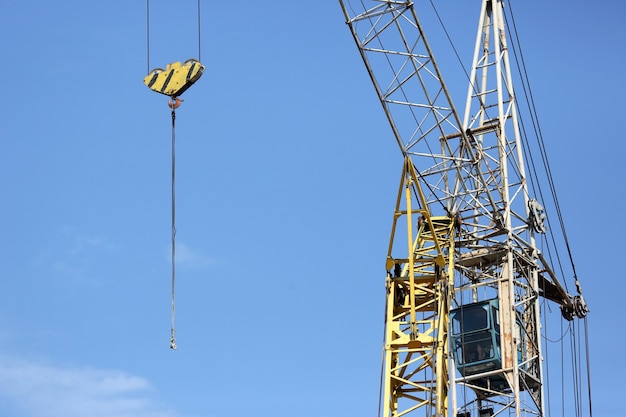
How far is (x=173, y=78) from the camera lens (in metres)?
43.0

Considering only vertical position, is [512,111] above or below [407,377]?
above

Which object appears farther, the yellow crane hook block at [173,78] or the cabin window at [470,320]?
the cabin window at [470,320]

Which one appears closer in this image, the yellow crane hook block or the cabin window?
the yellow crane hook block

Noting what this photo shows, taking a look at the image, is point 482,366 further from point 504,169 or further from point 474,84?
point 474,84

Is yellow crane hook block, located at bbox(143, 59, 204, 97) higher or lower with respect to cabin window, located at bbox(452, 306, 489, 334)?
higher

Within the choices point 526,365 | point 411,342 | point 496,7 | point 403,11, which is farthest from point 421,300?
point 496,7

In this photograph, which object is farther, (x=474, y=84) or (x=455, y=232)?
(x=474, y=84)

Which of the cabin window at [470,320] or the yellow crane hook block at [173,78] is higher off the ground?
the yellow crane hook block at [173,78]

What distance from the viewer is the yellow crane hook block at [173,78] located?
42.5 meters

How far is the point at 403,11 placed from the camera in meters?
48.6

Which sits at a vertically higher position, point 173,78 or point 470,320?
point 173,78

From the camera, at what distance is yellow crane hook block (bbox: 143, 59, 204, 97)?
42.5 m

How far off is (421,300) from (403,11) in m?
11.6

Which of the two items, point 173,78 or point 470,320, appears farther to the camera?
point 470,320
